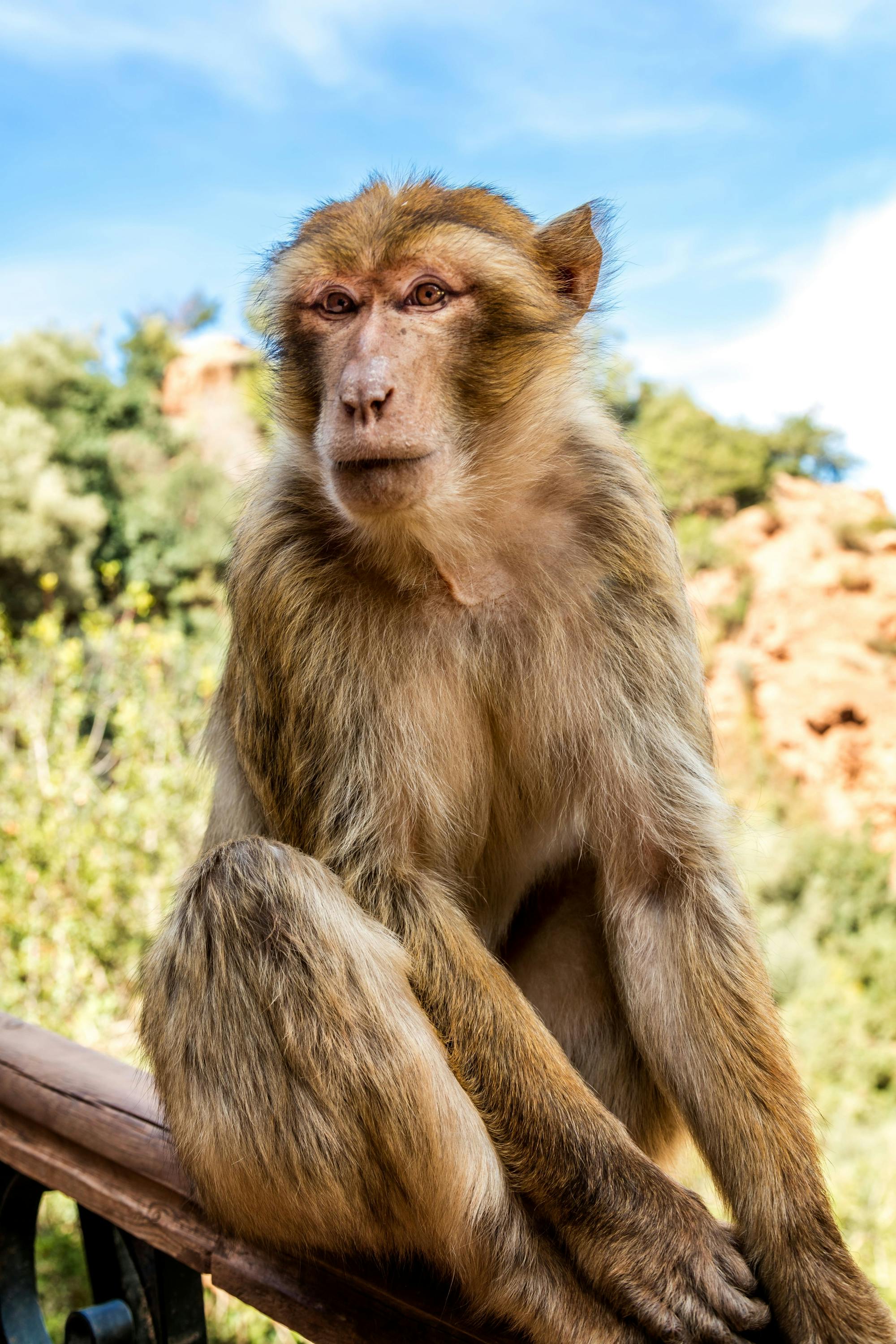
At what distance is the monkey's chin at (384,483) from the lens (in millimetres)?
1686

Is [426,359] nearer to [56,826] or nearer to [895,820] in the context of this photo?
[56,826]

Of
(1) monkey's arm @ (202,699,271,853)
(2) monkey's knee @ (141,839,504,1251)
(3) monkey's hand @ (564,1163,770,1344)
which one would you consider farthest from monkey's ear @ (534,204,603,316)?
(3) monkey's hand @ (564,1163,770,1344)

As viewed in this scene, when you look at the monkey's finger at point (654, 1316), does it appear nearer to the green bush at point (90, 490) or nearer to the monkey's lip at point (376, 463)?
the monkey's lip at point (376, 463)

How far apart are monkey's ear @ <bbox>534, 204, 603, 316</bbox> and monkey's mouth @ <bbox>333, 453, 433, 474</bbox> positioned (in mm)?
504

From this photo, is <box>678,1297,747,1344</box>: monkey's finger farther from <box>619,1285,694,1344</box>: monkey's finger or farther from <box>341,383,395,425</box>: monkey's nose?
<box>341,383,395,425</box>: monkey's nose

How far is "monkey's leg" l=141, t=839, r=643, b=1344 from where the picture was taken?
1436mm

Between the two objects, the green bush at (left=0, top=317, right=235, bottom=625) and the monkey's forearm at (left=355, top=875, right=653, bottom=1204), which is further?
the green bush at (left=0, top=317, right=235, bottom=625)

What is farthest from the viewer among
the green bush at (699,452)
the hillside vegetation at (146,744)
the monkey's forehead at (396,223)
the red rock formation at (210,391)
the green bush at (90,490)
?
the red rock formation at (210,391)

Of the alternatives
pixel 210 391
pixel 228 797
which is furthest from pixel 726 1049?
pixel 210 391

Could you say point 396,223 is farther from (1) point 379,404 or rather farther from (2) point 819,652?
(2) point 819,652

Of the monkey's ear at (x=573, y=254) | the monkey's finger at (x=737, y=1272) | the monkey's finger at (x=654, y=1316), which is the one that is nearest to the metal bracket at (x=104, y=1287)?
the monkey's finger at (x=654, y=1316)

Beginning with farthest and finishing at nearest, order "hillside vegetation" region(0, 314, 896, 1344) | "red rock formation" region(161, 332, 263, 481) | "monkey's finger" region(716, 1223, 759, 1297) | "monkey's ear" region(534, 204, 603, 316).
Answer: "red rock formation" region(161, 332, 263, 481) < "hillside vegetation" region(0, 314, 896, 1344) < "monkey's ear" region(534, 204, 603, 316) < "monkey's finger" region(716, 1223, 759, 1297)

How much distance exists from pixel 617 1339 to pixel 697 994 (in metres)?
0.47

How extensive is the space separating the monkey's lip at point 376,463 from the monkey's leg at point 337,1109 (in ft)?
1.89
